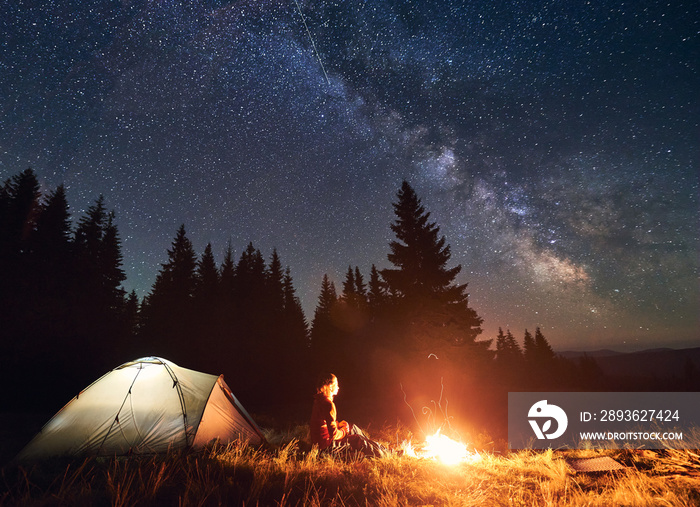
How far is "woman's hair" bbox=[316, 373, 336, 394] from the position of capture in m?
6.43

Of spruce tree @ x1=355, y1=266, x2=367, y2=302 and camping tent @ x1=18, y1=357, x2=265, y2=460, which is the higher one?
spruce tree @ x1=355, y1=266, x2=367, y2=302

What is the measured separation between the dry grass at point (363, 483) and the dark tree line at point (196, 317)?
950 centimetres

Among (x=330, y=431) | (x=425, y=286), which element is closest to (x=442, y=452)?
(x=330, y=431)

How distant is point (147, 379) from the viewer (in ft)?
23.9

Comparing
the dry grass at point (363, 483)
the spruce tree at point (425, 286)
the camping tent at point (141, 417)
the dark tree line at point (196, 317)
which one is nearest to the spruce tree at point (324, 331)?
the dark tree line at point (196, 317)

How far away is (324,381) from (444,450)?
9.62 ft

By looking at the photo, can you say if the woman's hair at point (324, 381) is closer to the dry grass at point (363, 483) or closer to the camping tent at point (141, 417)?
the dry grass at point (363, 483)

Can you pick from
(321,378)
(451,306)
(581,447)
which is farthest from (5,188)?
(581,447)

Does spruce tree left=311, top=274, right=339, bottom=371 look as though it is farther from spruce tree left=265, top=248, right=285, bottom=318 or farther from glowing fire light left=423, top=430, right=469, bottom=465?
glowing fire light left=423, top=430, right=469, bottom=465

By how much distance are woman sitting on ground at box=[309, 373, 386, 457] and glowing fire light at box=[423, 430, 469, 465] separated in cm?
108

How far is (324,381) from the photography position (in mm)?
6496

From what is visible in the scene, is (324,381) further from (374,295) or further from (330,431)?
(374,295)

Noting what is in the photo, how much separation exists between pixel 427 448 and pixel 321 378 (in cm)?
281

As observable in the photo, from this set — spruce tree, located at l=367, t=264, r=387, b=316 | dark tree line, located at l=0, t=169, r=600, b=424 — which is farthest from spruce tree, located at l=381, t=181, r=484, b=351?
spruce tree, located at l=367, t=264, r=387, b=316
